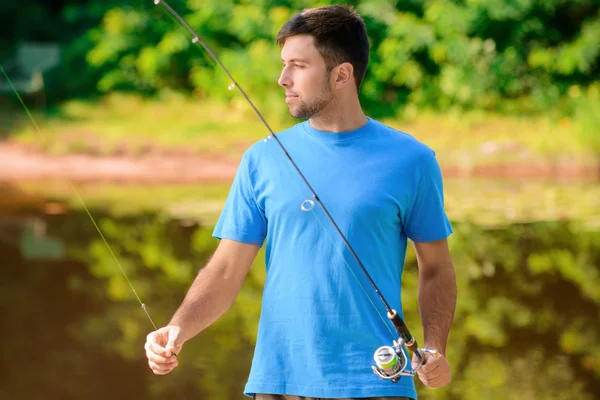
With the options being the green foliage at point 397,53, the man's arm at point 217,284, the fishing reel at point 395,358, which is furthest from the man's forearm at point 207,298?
the green foliage at point 397,53

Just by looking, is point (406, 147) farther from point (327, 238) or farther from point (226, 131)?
point (226, 131)

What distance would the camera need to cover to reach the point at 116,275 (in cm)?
914

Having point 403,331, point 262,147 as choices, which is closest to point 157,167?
point 262,147

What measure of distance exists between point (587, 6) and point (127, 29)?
7.47 meters

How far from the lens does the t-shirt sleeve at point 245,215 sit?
7.71 ft

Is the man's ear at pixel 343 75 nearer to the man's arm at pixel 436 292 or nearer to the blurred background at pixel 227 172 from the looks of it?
the man's arm at pixel 436 292

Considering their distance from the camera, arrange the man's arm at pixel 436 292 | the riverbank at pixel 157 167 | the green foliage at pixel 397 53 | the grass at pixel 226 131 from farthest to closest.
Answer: the green foliage at pixel 397 53
the grass at pixel 226 131
the riverbank at pixel 157 167
the man's arm at pixel 436 292

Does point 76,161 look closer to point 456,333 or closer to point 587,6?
point 587,6

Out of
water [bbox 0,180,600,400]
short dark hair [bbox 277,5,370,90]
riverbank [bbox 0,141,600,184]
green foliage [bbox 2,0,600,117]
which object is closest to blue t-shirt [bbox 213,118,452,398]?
short dark hair [bbox 277,5,370,90]

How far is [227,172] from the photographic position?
A: 16094mm

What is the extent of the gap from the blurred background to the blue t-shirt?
3.26 meters

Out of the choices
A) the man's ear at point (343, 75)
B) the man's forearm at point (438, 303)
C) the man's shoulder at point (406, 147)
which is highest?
the man's ear at point (343, 75)

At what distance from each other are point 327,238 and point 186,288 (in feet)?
20.1

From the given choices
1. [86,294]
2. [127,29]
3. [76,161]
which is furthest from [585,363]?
[127,29]
